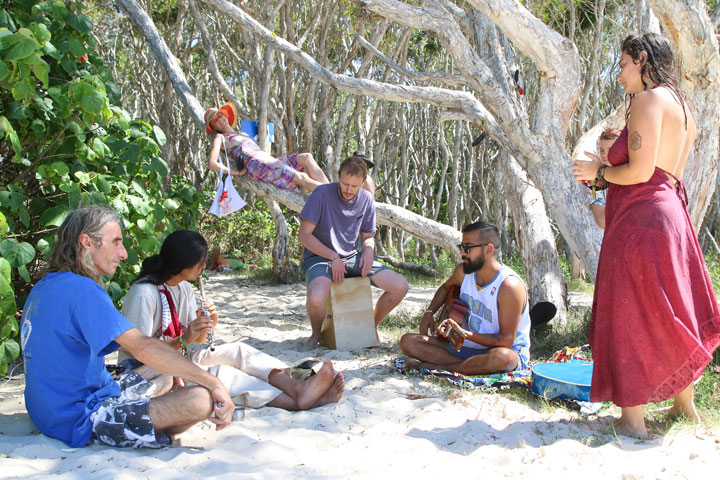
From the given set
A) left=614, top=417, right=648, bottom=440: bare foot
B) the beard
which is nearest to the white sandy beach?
left=614, top=417, right=648, bottom=440: bare foot

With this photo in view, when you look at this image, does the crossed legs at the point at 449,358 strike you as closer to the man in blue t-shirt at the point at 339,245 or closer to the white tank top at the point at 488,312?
the white tank top at the point at 488,312

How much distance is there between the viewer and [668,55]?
8.66 feet

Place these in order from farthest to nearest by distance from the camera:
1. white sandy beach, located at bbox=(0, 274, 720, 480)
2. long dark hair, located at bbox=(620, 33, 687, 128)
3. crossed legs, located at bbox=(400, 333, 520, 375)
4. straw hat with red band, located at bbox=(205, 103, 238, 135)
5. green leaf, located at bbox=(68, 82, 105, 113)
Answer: straw hat with red band, located at bbox=(205, 103, 238, 135) → crossed legs, located at bbox=(400, 333, 520, 375) → green leaf, located at bbox=(68, 82, 105, 113) → long dark hair, located at bbox=(620, 33, 687, 128) → white sandy beach, located at bbox=(0, 274, 720, 480)

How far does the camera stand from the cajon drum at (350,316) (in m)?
4.55

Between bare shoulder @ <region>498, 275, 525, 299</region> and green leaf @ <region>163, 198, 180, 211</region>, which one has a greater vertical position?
green leaf @ <region>163, 198, 180, 211</region>

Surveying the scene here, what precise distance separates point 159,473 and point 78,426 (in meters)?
0.51

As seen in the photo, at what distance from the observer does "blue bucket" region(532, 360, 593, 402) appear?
3.13 m

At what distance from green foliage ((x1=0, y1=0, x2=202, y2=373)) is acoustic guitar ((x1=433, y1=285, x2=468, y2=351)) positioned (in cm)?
195

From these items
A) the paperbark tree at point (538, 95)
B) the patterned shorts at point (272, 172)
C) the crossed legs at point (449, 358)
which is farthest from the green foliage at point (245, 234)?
the crossed legs at point (449, 358)

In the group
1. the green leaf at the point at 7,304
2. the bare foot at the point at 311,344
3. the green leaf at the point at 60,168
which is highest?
the green leaf at the point at 60,168

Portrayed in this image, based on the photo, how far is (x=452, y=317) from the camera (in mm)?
4074

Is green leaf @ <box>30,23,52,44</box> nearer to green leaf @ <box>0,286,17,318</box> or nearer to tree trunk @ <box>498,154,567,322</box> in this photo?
green leaf @ <box>0,286,17,318</box>

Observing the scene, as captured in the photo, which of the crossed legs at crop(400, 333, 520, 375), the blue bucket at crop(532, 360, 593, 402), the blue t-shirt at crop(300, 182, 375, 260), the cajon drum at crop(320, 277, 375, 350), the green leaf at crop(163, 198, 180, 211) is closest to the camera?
the blue bucket at crop(532, 360, 593, 402)

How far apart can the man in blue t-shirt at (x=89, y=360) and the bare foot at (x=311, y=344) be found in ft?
6.61
